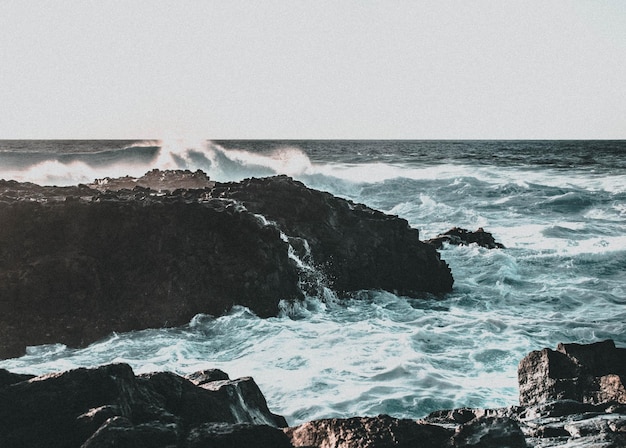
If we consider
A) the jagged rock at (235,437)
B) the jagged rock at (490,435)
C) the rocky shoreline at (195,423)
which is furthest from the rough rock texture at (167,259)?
the jagged rock at (490,435)

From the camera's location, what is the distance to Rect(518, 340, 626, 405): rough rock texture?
565 cm

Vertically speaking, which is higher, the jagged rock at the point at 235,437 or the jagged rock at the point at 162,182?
the jagged rock at the point at 162,182

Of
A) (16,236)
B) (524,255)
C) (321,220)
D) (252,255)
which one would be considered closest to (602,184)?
(524,255)

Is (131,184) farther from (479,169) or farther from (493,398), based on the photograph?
(479,169)

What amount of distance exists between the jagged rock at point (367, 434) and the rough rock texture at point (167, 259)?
5.69m

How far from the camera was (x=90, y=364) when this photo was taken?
7727mm

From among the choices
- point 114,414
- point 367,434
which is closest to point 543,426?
point 367,434

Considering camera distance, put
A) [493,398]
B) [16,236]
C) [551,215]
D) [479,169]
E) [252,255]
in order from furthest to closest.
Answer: [479,169] → [551,215] → [252,255] → [16,236] → [493,398]

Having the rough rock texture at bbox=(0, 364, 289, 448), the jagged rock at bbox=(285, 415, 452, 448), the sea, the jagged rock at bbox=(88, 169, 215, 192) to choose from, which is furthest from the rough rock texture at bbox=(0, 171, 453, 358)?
the jagged rock at bbox=(88, 169, 215, 192)

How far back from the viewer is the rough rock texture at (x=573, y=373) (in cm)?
565

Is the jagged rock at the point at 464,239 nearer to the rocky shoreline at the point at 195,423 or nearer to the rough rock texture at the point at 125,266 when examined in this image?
the rough rock texture at the point at 125,266

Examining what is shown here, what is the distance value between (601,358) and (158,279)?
6.96 meters

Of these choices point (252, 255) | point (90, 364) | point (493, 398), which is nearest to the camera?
point (493, 398)

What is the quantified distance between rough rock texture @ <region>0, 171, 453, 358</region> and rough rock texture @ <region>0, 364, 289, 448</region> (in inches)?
186
